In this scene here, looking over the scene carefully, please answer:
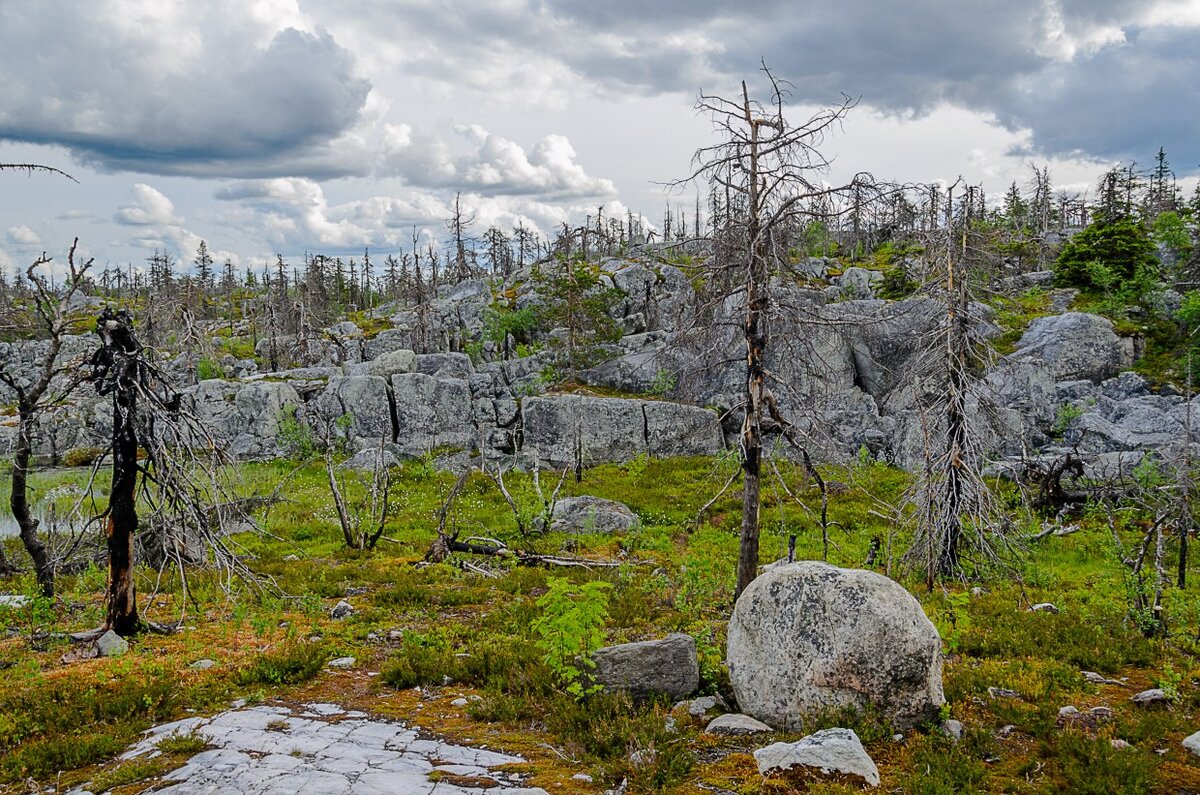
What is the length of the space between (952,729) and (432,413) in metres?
32.7

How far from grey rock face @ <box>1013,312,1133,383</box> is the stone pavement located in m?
33.5

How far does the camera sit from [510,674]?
8.75 meters

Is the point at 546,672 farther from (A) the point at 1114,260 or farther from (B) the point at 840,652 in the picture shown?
(A) the point at 1114,260

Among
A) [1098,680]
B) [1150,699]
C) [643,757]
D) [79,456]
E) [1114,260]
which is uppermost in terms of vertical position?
[1114,260]

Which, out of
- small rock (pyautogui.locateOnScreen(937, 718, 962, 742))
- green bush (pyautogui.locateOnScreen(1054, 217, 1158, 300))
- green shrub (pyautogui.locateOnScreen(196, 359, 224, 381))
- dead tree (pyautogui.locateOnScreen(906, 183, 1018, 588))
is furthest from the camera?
green shrub (pyautogui.locateOnScreen(196, 359, 224, 381))

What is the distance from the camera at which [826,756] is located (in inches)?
233

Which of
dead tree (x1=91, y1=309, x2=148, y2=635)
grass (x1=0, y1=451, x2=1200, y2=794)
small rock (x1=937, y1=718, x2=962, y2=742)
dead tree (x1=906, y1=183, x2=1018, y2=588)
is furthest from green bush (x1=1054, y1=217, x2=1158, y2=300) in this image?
dead tree (x1=91, y1=309, x2=148, y2=635)

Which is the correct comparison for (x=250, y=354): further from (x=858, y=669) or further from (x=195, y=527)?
(x=858, y=669)

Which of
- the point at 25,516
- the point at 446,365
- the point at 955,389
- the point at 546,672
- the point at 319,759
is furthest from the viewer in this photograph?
the point at 446,365

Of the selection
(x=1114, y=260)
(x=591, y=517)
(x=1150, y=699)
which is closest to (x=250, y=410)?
(x=591, y=517)

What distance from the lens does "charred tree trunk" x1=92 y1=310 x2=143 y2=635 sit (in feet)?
27.9

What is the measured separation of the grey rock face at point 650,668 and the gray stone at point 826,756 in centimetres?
194

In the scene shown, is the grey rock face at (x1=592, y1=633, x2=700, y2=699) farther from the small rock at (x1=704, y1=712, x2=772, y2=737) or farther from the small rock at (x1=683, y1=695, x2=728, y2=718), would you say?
the small rock at (x1=704, y1=712, x2=772, y2=737)

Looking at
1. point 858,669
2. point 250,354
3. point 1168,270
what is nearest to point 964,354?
point 858,669
